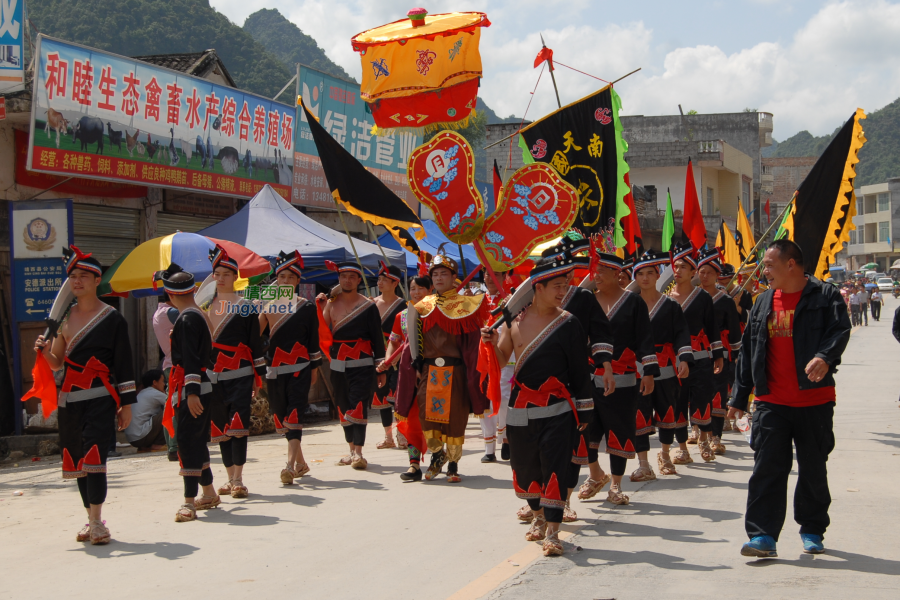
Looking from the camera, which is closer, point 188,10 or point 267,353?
point 267,353

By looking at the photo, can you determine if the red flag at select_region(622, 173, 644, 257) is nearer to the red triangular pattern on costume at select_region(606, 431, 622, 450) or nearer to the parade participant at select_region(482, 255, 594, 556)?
the red triangular pattern on costume at select_region(606, 431, 622, 450)

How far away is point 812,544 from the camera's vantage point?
5145mm

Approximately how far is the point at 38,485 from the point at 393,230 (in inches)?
167

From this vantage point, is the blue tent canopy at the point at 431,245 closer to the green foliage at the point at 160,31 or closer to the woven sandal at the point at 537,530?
the woven sandal at the point at 537,530

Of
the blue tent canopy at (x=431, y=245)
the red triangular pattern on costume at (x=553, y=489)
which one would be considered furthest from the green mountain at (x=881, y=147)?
the red triangular pattern on costume at (x=553, y=489)

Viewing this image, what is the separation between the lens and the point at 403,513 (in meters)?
6.64

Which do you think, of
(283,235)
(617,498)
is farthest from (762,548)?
(283,235)

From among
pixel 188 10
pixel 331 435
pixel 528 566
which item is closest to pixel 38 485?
pixel 331 435

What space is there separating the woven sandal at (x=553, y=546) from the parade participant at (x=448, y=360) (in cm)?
252

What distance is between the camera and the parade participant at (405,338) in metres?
8.08

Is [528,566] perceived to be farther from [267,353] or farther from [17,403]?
[17,403]

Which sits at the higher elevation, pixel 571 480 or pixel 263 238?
pixel 263 238

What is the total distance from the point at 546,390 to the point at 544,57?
6111 mm

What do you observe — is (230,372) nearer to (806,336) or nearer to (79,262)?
(79,262)
